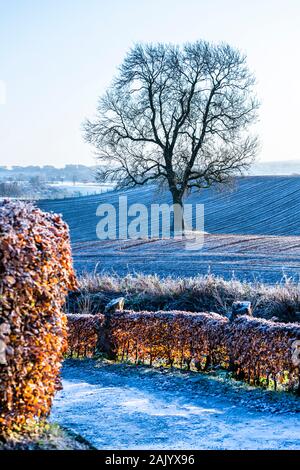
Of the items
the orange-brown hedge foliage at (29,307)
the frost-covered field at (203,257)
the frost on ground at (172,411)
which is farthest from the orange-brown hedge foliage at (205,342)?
the frost-covered field at (203,257)

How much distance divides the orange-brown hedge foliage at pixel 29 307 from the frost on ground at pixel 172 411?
1.10 metres

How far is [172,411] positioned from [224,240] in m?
25.1

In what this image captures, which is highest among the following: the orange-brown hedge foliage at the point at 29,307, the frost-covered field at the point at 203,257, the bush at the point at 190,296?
the orange-brown hedge foliage at the point at 29,307

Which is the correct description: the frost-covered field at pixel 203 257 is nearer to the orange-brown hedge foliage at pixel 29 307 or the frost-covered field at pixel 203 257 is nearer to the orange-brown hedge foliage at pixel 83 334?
the orange-brown hedge foliage at pixel 83 334

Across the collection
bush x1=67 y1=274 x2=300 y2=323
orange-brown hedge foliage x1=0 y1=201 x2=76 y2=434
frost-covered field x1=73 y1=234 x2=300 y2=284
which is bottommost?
frost-covered field x1=73 y1=234 x2=300 y2=284

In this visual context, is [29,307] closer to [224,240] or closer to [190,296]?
[190,296]

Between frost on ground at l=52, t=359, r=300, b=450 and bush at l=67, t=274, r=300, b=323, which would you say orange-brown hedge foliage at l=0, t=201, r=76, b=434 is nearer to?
frost on ground at l=52, t=359, r=300, b=450

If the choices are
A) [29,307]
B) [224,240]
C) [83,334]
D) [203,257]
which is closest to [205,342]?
[83,334]

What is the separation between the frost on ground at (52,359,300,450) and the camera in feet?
21.6

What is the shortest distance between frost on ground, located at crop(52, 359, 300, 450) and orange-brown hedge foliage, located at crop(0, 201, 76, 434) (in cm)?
110

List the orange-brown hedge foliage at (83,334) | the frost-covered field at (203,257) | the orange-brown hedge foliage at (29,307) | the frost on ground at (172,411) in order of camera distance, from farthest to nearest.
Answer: the frost-covered field at (203,257) < the orange-brown hedge foliage at (83,334) < the frost on ground at (172,411) < the orange-brown hedge foliage at (29,307)

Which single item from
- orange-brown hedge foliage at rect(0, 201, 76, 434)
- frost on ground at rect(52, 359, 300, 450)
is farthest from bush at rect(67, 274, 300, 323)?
orange-brown hedge foliage at rect(0, 201, 76, 434)

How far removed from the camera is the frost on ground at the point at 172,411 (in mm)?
6594
